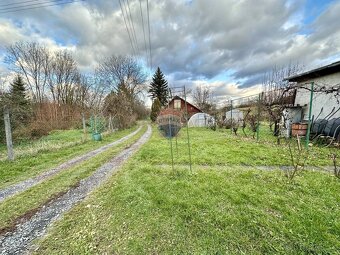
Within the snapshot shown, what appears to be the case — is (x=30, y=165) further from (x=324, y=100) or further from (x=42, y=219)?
(x=324, y=100)

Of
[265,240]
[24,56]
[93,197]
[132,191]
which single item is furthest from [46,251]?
[24,56]

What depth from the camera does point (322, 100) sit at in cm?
982

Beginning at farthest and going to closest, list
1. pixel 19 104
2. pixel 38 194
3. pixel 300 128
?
pixel 300 128, pixel 19 104, pixel 38 194

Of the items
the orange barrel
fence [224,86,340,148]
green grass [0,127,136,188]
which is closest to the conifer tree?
green grass [0,127,136,188]

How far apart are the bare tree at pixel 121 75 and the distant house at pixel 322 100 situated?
2573 cm

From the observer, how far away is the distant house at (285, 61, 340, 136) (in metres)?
8.41

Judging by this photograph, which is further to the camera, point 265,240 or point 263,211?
point 263,211

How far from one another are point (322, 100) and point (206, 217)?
37.3 ft

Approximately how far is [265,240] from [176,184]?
2004 mm

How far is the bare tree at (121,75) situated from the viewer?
30641 mm

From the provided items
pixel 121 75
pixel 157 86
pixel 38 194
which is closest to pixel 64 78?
pixel 121 75

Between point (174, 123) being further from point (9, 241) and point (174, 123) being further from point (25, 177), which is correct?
point (25, 177)

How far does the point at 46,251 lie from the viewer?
208 cm

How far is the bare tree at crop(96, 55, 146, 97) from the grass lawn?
2891 cm
